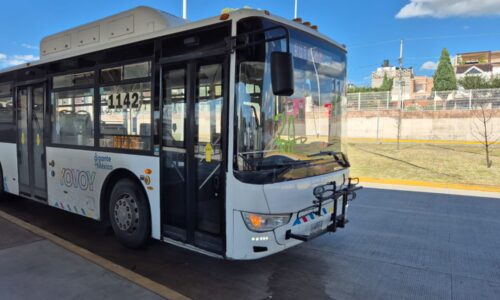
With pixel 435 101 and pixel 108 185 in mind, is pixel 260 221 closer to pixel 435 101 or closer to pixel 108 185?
pixel 108 185

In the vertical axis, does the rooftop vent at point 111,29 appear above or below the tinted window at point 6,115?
above

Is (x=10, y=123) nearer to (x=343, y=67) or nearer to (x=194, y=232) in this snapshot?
(x=194, y=232)

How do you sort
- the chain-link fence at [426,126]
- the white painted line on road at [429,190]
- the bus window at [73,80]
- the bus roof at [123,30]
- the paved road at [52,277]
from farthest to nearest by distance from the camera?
the chain-link fence at [426,126] → the white painted line on road at [429,190] → the bus window at [73,80] → the bus roof at [123,30] → the paved road at [52,277]

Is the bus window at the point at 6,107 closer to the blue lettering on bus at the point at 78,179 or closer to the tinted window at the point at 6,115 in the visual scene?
the tinted window at the point at 6,115

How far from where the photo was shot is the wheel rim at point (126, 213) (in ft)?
16.8

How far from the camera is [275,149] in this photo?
4.12m

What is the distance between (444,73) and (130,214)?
64.3m

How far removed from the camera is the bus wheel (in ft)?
16.4

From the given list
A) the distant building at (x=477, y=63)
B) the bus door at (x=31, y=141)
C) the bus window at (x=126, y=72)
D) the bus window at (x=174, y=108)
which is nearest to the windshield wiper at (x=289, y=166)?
the bus window at (x=174, y=108)

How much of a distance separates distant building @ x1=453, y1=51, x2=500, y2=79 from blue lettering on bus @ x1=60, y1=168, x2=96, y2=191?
86.3 metres

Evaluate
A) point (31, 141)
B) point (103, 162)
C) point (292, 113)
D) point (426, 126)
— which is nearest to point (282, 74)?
point (292, 113)

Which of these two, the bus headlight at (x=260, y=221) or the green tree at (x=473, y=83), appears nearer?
the bus headlight at (x=260, y=221)

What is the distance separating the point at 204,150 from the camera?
14.0ft

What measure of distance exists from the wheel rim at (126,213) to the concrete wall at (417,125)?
29.0m
